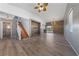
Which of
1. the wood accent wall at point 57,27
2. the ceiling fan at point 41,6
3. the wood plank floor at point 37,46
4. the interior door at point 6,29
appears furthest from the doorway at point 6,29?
the wood accent wall at point 57,27

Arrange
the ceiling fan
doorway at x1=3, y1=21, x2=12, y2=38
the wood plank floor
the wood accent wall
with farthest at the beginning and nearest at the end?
the wood plank floor
the wood accent wall
doorway at x1=3, y1=21, x2=12, y2=38
the ceiling fan

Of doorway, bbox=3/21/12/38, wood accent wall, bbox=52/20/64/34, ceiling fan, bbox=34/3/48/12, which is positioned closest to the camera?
ceiling fan, bbox=34/3/48/12

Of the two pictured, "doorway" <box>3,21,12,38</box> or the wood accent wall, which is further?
the wood accent wall

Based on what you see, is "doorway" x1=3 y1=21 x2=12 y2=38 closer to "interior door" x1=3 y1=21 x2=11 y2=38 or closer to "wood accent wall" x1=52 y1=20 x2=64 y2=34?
"interior door" x1=3 y1=21 x2=11 y2=38

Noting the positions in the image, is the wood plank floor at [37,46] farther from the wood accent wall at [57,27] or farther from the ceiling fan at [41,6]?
the ceiling fan at [41,6]

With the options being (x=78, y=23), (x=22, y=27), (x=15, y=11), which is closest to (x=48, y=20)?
(x=78, y=23)

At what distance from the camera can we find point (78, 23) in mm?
3566

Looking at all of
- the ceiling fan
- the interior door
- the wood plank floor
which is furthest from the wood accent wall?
the interior door

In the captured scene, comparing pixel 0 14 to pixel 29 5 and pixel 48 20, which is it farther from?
pixel 48 20

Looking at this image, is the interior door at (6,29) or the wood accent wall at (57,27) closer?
the interior door at (6,29)

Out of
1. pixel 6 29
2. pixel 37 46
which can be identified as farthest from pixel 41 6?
pixel 37 46

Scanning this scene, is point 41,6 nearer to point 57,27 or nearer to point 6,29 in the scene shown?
point 57,27

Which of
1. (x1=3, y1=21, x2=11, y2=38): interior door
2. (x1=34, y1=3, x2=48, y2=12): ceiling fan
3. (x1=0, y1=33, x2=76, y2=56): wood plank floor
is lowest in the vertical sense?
(x1=0, y1=33, x2=76, y2=56): wood plank floor

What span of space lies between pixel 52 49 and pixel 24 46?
103 cm
